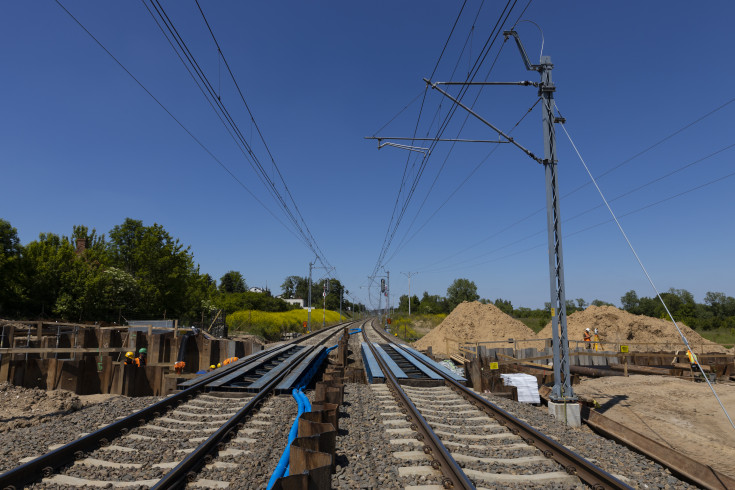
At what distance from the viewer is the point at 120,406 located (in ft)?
27.4

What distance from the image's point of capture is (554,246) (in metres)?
10.0

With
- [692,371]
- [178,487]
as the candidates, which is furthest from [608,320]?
[178,487]

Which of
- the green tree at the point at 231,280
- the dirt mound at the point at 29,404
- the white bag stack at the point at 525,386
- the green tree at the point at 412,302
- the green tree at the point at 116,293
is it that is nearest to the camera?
the dirt mound at the point at 29,404

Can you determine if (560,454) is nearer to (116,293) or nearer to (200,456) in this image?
(200,456)

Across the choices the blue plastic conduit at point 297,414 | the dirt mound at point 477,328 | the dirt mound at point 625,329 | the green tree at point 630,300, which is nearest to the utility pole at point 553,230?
the blue plastic conduit at point 297,414

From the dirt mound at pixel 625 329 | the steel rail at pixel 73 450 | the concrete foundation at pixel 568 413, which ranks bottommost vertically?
the concrete foundation at pixel 568 413

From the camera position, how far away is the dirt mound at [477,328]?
37500 millimetres

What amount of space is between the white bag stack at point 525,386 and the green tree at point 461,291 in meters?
111

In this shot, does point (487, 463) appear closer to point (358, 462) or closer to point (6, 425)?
point (358, 462)

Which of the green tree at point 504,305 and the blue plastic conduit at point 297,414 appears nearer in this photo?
the blue plastic conduit at point 297,414

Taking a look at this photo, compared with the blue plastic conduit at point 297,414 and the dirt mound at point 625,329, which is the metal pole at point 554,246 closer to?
the blue plastic conduit at point 297,414

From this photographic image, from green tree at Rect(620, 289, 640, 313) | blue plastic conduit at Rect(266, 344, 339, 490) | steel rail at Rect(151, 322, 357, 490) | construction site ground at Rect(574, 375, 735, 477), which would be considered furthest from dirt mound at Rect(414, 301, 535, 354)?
green tree at Rect(620, 289, 640, 313)

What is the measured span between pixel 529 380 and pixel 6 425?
37.9 ft

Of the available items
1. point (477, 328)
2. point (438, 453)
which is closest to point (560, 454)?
Answer: point (438, 453)
